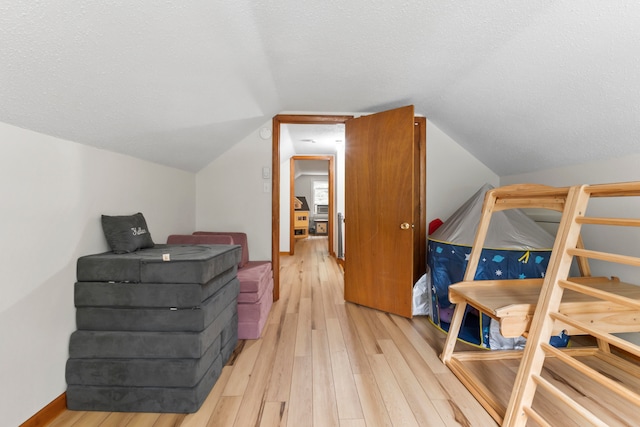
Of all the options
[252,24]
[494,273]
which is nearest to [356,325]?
[494,273]

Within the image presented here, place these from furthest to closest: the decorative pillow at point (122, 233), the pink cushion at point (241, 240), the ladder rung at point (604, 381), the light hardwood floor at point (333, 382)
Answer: the pink cushion at point (241, 240) → the decorative pillow at point (122, 233) → the light hardwood floor at point (333, 382) → the ladder rung at point (604, 381)

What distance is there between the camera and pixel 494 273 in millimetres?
1904

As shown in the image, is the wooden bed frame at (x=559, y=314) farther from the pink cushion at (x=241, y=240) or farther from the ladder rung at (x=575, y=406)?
the pink cushion at (x=241, y=240)

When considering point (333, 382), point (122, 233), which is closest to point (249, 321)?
point (333, 382)

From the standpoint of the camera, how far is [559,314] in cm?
116

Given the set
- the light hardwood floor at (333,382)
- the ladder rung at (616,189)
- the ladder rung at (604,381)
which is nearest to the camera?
the ladder rung at (604,381)

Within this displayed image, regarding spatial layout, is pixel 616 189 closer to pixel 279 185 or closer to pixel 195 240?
pixel 279 185

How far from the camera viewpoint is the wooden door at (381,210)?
2.46 meters

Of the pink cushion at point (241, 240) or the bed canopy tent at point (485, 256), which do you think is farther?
the pink cushion at point (241, 240)

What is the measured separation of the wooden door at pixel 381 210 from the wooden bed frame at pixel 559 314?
82cm

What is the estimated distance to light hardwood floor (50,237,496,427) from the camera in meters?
1.29

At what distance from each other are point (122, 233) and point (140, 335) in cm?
63

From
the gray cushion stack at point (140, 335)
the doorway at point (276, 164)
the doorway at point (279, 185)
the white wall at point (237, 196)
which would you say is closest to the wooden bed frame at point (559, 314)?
the doorway at point (279, 185)

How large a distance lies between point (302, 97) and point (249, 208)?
1281 millimetres
